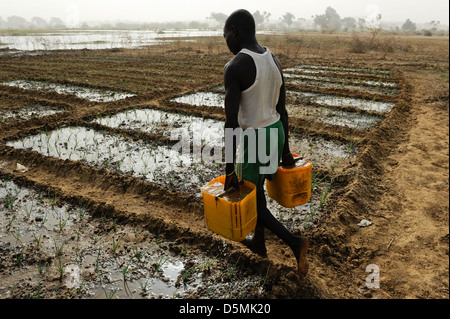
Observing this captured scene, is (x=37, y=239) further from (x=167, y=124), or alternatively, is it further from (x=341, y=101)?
(x=341, y=101)

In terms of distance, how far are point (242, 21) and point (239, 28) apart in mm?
45

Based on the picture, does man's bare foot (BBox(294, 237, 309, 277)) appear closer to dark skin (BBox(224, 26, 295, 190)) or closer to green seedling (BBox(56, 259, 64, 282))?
dark skin (BBox(224, 26, 295, 190))

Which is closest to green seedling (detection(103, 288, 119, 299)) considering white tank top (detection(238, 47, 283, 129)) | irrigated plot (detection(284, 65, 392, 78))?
white tank top (detection(238, 47, 283, 129))

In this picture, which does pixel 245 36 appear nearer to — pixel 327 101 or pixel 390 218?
pixel 390 218

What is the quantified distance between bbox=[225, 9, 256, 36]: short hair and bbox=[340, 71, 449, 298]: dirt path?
6.72ft

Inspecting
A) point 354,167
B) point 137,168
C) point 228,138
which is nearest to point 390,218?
point 354,167

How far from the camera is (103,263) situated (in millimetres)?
2557

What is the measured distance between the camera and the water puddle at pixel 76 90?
792cm

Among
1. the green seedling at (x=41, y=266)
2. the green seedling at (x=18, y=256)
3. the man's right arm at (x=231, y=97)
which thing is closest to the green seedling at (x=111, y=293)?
the green seedling at (x=41, y=266)

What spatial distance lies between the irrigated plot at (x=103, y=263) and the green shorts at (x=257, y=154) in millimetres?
812

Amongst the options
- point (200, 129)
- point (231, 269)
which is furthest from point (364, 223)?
point (200, 129)

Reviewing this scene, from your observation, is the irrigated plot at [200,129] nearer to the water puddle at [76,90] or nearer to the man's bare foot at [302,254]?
the water puddle at [76,90]

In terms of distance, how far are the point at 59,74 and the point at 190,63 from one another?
5364mm

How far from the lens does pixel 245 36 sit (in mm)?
1943
